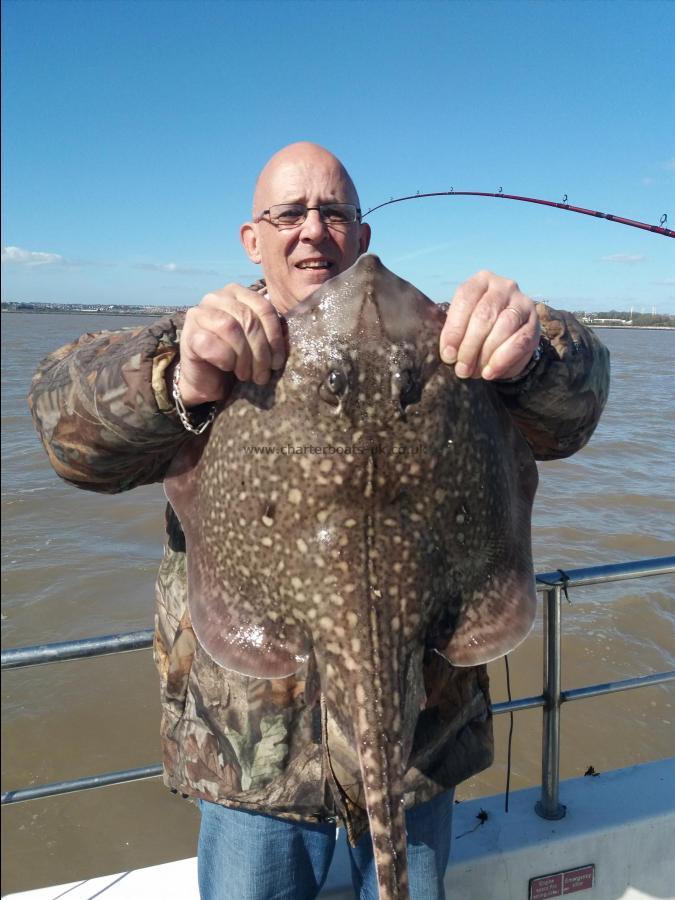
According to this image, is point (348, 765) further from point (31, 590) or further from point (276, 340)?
point (31, 590)

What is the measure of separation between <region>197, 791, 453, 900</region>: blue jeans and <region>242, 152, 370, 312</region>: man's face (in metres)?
2.05

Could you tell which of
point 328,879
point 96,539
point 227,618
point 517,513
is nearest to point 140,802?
point 328,879

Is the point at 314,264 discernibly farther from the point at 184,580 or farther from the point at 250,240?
the point at 184,580

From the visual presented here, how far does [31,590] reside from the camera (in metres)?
10.4

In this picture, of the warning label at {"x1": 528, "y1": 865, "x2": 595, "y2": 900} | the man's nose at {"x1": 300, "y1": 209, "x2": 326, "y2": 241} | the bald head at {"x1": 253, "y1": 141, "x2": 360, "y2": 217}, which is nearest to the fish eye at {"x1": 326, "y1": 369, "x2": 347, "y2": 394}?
the man's nose at {"x1": 300, "y1": 209, "x2": 326, "y2": 241}

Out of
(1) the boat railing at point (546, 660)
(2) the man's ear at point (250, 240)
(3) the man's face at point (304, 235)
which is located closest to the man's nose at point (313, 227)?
(3) the man's face at point (304, 235)

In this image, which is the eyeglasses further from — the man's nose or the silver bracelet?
the silver bracelet

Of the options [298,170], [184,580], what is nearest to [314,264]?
[298,170]

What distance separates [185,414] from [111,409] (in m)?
0.25

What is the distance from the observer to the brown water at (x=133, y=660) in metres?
5.61

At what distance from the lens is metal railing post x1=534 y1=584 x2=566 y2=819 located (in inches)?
124

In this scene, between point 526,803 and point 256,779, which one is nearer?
point 256,779

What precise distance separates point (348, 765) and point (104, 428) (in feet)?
4.36

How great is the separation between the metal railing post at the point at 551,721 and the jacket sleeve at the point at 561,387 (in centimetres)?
118
